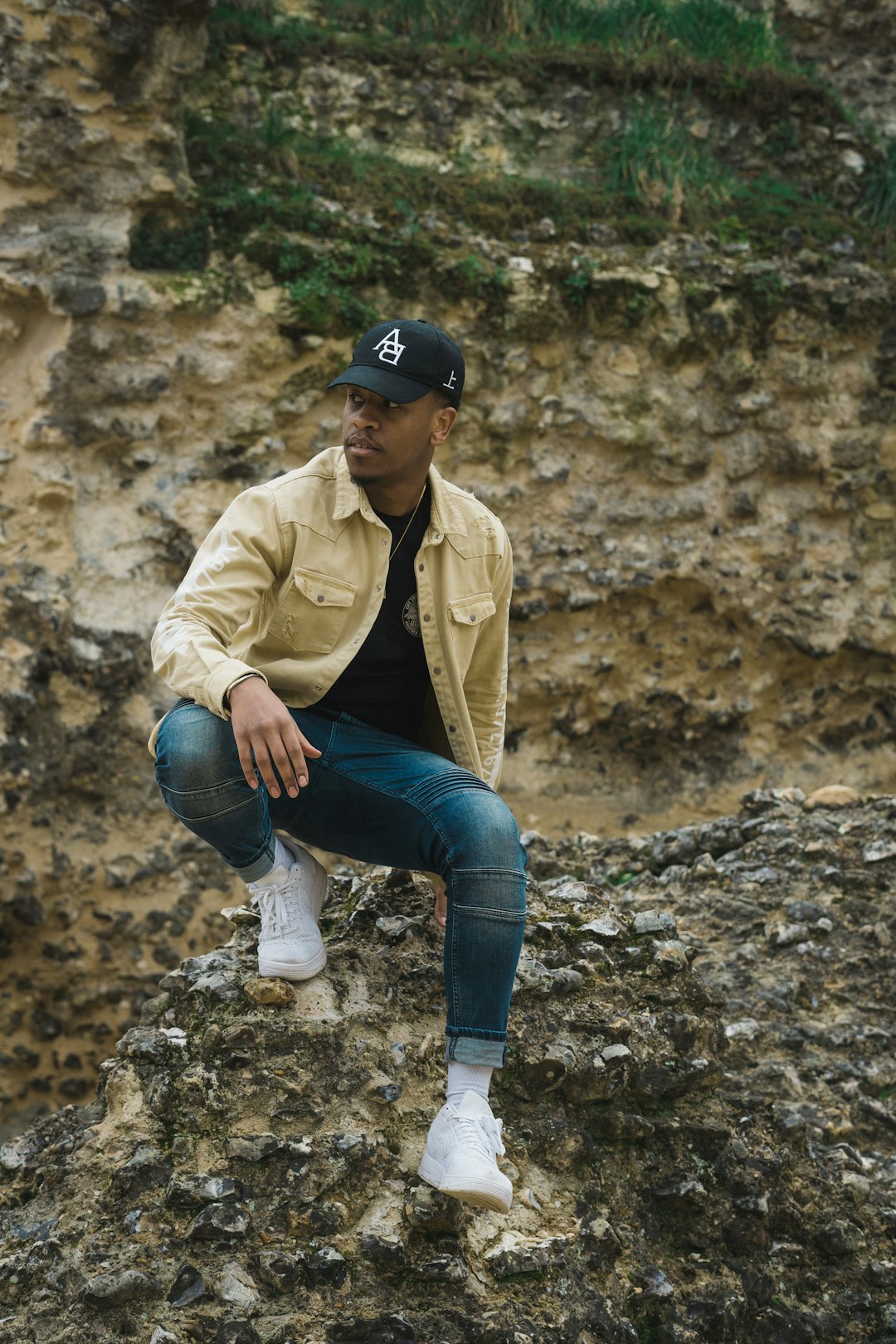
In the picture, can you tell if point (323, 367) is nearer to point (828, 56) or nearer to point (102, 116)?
point (102, 116)

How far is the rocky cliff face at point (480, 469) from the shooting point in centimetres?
683

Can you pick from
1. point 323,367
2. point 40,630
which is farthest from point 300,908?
point 323,367

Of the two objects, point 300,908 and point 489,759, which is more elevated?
point 489,759

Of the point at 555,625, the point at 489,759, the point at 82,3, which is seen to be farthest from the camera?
the point at 555,625

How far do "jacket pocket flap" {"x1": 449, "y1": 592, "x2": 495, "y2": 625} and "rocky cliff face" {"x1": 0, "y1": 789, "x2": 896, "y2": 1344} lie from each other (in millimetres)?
926

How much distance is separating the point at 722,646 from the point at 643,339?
6.95 ft

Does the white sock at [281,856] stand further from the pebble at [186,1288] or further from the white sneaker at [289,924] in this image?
the pebble at [186,1288]

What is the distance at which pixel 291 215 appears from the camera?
7.36m

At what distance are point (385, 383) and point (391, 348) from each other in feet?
0.32

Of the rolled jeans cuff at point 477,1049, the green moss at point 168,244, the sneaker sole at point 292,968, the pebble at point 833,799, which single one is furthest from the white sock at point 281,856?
the green moss at point 168,244

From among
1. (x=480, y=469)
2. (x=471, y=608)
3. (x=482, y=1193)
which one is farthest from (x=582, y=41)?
(x=482, y=1193)

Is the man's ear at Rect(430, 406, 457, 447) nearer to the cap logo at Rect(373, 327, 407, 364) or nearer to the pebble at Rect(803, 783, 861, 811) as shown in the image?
the cap logo at Rect(373, 327, 407, 364)

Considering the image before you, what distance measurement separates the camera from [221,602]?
109 inches

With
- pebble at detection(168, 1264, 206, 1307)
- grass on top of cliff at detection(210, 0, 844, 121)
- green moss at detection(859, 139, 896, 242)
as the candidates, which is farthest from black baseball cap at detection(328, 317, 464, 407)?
green moss at detection(859, 139, 896, 242)
